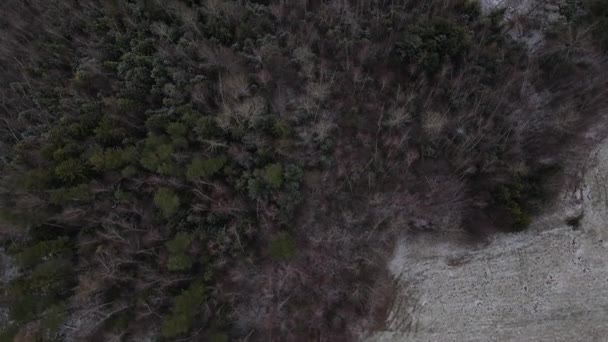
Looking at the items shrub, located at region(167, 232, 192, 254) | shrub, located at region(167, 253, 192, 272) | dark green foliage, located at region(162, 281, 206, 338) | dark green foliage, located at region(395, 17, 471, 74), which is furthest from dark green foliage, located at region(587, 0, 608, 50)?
dark green foliage, located at region(162, 281, 206, 338)

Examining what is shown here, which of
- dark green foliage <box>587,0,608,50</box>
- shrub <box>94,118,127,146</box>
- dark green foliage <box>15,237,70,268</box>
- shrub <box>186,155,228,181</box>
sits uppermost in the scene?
dark green foliage <box>587,0,608,50</box>

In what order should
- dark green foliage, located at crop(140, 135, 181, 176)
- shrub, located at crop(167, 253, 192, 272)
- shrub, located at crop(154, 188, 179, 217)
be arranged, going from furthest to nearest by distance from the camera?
1. dark green foliage, located at crop(140, 135, 181, 176)
2. shrub, located at crop(154, 188, 179, 217)
3. shrub, located at crop(167, 253, 192, 272)

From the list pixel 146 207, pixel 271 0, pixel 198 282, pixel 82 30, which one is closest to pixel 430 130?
pixel 271 0

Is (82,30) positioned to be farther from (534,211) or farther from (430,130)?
(534,211)

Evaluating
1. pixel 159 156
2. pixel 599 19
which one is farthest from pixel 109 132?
pixel 599 19

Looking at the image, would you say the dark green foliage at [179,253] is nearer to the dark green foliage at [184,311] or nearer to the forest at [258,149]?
the forest at [258,149]

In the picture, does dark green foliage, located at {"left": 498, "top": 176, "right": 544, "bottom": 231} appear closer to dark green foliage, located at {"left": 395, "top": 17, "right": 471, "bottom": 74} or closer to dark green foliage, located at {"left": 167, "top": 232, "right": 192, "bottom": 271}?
dark green foliage, located at {"left": 395, "top": 17, "right": 471, "bottom": 74}

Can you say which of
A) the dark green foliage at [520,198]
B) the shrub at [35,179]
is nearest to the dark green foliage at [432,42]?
the dark green foliage at [520,198]
